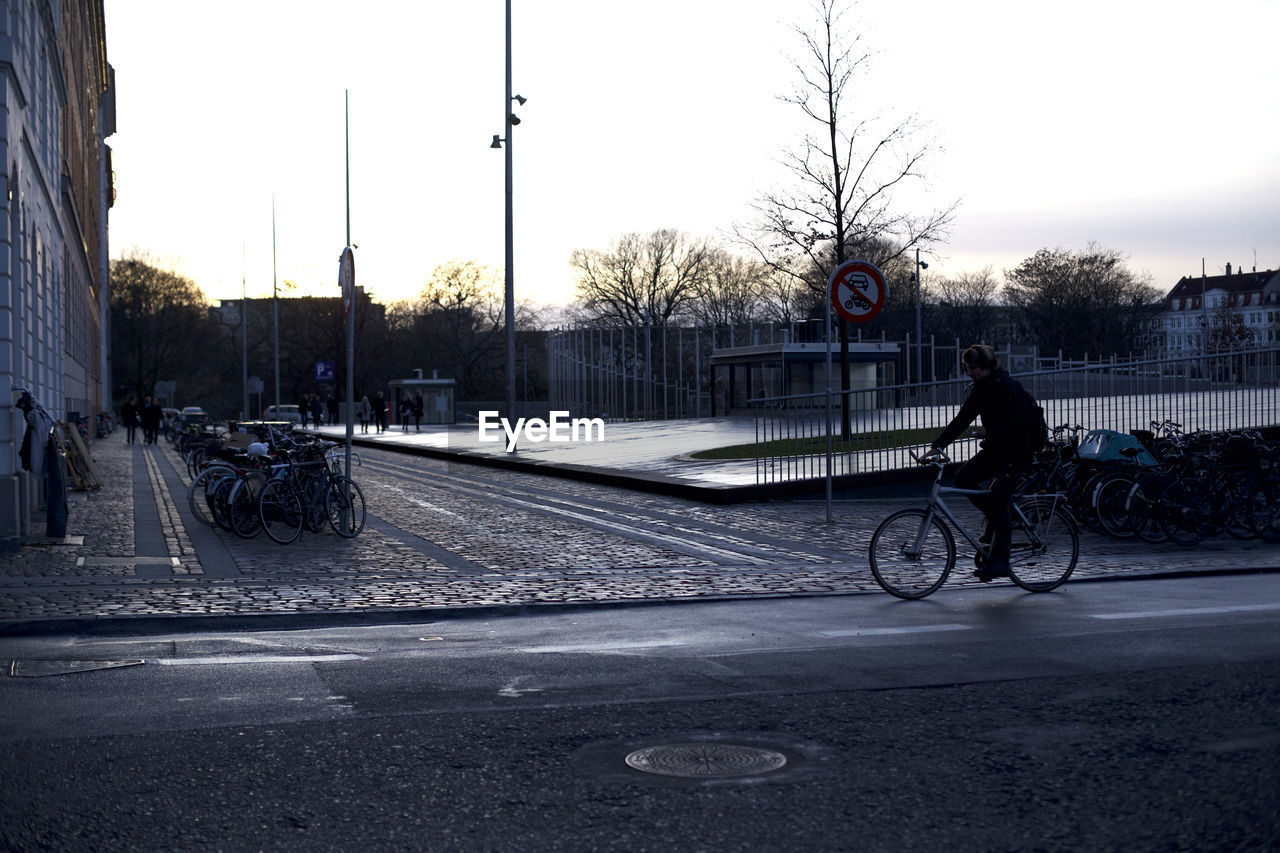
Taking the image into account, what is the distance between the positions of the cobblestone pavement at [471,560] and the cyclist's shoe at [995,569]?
0.29m

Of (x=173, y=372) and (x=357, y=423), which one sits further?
(x=173, y=372)

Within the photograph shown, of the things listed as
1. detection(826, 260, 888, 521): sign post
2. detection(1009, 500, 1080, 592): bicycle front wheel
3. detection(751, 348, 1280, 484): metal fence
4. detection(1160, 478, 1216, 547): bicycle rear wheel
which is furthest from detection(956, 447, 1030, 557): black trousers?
detection(751, 348, 1280, 484): metal fence

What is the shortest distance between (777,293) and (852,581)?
67.7 meters

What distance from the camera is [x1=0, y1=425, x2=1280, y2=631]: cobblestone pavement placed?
9242 millimetres

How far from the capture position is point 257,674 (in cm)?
667

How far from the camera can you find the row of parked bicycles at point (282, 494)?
13.3m

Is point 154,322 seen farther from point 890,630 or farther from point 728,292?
point 890,630

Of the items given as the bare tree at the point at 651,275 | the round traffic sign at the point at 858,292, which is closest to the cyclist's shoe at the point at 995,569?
the round traffic sign at the point at 858,292

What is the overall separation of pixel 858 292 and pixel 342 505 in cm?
614

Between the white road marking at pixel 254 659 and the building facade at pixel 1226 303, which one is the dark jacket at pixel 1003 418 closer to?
the white road marking at pixel 254 659

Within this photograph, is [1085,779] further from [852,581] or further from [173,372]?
[173,372]

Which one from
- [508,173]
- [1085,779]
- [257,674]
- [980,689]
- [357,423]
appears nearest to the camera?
[1085,779]

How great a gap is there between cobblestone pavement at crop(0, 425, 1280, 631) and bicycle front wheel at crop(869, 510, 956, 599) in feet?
1.59

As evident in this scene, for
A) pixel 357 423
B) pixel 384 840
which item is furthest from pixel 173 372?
pixel 384 840
